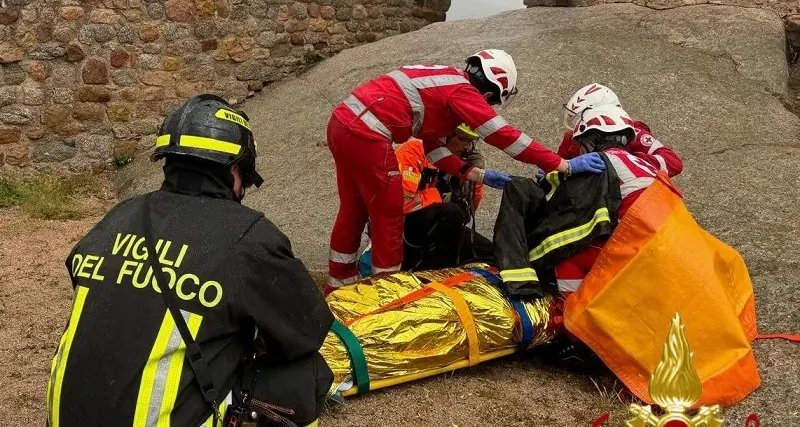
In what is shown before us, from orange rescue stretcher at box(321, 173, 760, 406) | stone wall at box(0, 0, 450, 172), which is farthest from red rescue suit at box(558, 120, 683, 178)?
stone wall at box(0, 0, 450, 172)

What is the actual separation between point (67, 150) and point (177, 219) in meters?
5.69

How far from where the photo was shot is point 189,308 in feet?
6.46

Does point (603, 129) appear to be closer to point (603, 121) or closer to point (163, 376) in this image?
point (603, 121)

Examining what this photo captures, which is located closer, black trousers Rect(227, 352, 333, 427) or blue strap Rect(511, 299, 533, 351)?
black trousers Rect(227, 352, 333, 427)

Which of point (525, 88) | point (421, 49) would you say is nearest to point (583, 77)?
point (525, 88)

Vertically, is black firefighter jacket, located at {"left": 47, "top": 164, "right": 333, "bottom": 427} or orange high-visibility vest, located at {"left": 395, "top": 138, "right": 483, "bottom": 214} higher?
black firefighter jacket, located at {"left": 47, "top": 164, "right": 333, "bottom": 427}

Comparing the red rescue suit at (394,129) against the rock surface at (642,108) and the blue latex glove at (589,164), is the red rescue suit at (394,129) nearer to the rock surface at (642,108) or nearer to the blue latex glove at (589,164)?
the blue latex glove at (589,164)

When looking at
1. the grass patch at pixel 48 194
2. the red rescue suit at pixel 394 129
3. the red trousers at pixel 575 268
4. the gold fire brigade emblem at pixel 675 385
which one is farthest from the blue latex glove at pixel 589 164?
the grass patch at pixel 48 194

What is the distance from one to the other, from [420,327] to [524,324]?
55cm

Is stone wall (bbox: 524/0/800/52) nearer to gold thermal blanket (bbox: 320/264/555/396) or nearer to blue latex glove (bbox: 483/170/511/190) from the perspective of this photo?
blue latex glove (bbox: 483/170/511/190)

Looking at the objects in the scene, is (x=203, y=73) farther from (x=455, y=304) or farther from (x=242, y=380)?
(x=242, y=380)

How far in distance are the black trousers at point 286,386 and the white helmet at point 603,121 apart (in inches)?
91.4

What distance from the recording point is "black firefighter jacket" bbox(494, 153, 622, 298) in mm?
3689

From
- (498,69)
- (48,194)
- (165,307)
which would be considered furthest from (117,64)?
(165,307)
